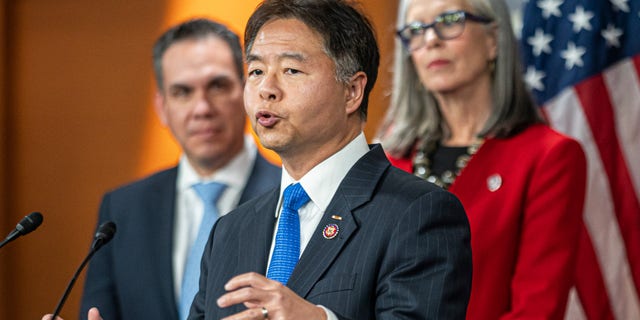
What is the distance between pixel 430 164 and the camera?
2.89m

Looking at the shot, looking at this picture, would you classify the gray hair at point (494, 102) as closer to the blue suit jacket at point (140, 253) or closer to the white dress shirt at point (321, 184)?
the blue suit jacket at point (140, 253)

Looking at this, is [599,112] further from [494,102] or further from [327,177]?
[327,177]

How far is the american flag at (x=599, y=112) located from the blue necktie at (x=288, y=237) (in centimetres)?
173

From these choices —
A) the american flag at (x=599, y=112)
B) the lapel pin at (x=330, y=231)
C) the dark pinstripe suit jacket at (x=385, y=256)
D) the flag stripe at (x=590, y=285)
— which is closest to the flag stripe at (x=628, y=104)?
the american flag at (x=599, y=112)

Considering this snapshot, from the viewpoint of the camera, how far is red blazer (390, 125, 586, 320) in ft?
8.24

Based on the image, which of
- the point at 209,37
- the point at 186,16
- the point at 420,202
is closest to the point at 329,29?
the point at 420,202

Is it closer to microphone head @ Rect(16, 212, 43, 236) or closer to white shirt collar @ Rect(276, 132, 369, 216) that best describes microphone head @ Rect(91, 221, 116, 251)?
microphone head @ Rect(16, 212, 43, 236)

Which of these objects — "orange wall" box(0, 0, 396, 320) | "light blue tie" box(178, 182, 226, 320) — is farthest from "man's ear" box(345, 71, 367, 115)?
"orange wall" box(0, 0, 396, 320)

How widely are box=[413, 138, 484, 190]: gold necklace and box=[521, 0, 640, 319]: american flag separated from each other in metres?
0.77

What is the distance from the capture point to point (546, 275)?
2.50 meters

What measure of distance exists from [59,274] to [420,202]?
3105mm

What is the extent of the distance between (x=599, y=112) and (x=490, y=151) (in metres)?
0.90

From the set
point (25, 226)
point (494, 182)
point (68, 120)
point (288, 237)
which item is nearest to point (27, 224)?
point (25, 226)

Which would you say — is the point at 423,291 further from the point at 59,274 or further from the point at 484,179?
the point at 59,274
